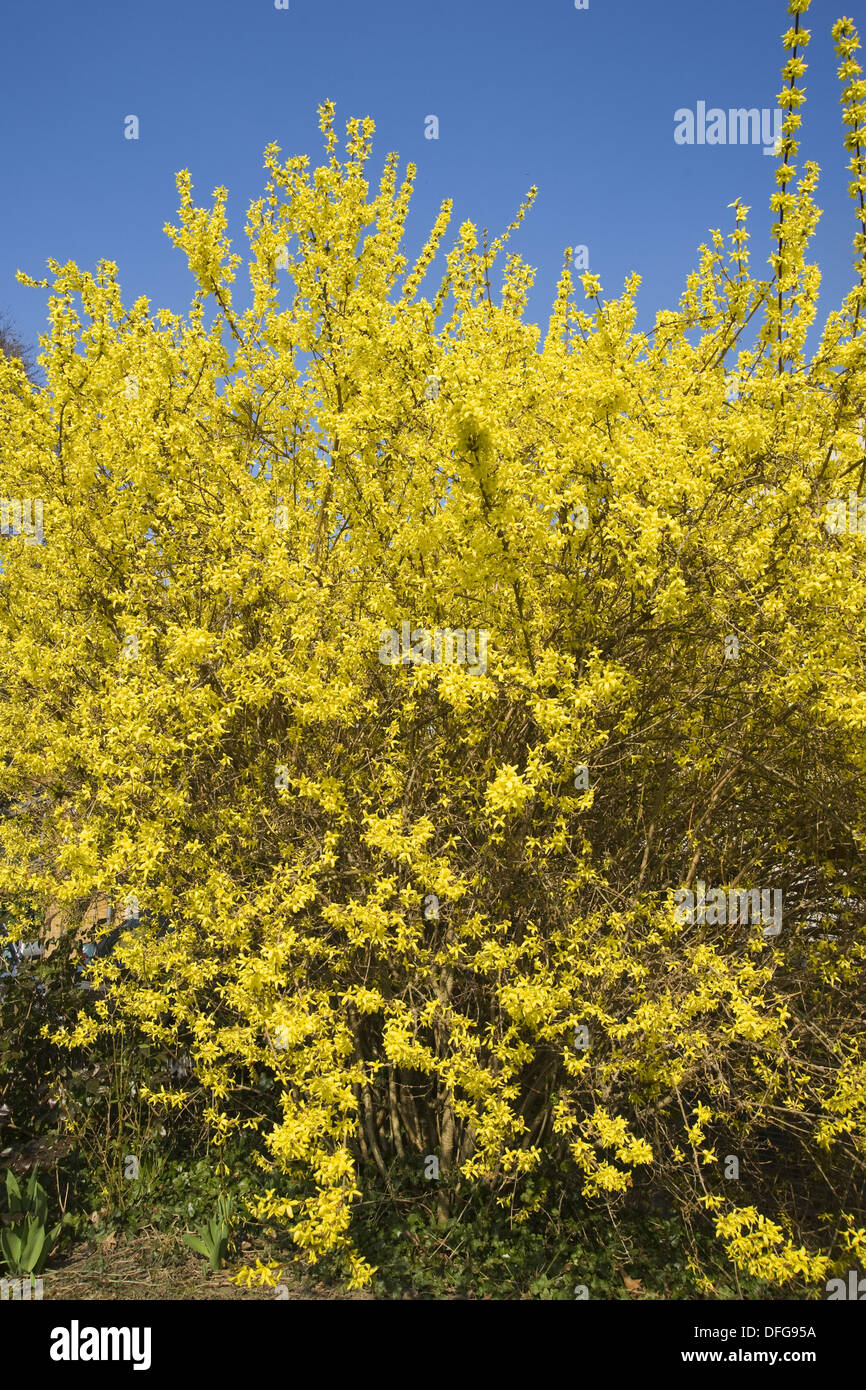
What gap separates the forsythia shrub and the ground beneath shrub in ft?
1.42

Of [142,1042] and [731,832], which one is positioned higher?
[731,832]

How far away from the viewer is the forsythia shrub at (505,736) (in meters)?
3.25

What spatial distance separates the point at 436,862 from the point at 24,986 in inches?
126

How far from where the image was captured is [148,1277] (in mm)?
3912

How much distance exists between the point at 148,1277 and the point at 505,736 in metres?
2.92

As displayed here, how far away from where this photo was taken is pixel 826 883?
12.8ft

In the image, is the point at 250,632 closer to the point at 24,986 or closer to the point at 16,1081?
the point at 24,986

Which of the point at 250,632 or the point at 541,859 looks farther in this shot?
the point at 250,632

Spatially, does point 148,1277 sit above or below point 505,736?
below

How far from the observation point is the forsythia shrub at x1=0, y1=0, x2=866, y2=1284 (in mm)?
3248

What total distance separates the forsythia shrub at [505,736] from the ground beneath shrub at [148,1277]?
0.43 meters

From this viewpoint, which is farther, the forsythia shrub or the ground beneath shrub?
the ground beneath shrub

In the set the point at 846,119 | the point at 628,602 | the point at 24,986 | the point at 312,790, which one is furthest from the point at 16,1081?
the point at 846,119

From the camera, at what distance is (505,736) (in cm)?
385
